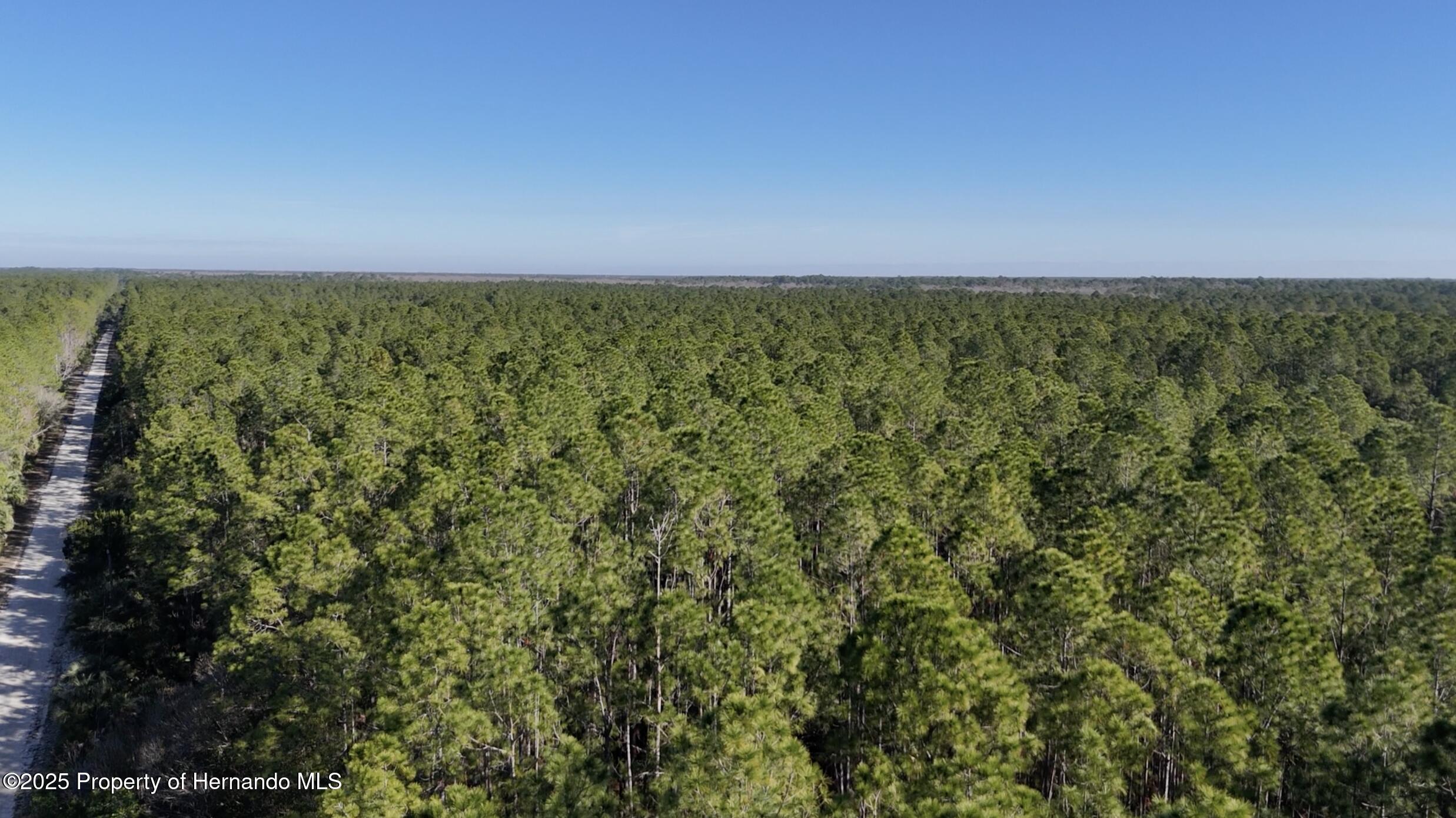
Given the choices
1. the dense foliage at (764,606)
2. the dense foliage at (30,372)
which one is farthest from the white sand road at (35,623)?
the dense foliage at (30,372)

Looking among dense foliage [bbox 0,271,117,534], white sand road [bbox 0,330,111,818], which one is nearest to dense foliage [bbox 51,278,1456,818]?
white sand road [bbox 0,330,111,818]

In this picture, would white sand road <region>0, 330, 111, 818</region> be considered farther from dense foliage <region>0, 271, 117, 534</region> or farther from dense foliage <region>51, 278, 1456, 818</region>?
dense foliage <region>0, 271, 117, 534</region>

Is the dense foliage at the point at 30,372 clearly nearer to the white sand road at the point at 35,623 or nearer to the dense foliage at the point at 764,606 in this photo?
the white sand road at the point at 35,623

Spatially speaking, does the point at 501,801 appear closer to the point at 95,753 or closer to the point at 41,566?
the point at 95,753

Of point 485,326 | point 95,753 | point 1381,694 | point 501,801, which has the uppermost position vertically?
point 485,326

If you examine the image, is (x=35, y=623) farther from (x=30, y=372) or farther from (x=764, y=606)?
(x=764, y=606)

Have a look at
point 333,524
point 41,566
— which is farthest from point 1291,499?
point 41,566

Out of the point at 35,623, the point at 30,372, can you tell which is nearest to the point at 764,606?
the point at 35,623
